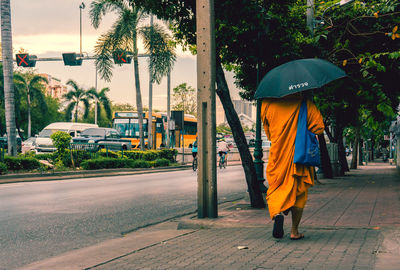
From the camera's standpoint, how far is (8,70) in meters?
21.1

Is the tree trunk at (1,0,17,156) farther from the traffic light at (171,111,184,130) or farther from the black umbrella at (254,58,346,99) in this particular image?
the black umbrella at (254,58,346,99)

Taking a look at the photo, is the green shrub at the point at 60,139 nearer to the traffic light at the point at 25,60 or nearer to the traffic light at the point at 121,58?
the traffic light at the point at 25,60

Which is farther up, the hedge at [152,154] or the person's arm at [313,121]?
the person's arm at [313,121]

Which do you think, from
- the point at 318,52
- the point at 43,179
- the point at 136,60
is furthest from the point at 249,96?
the point at 136,60

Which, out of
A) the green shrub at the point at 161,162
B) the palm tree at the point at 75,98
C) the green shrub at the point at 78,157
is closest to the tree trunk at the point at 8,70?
the green shrub at the point at 78,157

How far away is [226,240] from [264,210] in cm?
333

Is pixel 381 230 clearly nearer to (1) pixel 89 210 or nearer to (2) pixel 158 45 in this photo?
(1) pixel 89 210

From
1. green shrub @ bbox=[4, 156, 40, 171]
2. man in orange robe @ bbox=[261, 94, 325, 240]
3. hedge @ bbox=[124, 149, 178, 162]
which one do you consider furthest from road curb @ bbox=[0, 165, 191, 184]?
man in orange robe @ bbox=[261, 94, 325, 240]

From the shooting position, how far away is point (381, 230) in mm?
6121

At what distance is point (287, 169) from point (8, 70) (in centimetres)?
1815

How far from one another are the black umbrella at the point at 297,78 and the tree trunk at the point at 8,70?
55.2ft

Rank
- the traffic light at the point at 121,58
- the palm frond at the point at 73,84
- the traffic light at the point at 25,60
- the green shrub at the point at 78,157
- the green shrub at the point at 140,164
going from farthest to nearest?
the palm frond at the point at 73,84, the traffic light at the point at 121,58, the green shrub at the point at 140,164, the traffic light at the point at 25,60, the green shrub at the point at 78,157

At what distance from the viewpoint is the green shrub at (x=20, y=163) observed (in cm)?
1875

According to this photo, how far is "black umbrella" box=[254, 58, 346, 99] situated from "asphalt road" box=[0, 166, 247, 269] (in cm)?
315
